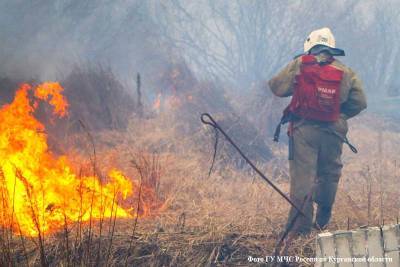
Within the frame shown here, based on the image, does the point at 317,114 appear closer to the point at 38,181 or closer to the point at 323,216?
the point at 323,216

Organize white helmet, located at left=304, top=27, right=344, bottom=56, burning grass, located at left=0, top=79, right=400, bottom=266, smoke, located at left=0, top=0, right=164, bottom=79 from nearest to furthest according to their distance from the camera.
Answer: burning grass, located at left=0, top=79, right=400, bottom=266 → white helmet, located at left=304, top=27, right=344, bottom=56 → smoke, located at left=0, top=0, right=164, bottom=79

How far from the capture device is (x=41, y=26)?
1060 cm

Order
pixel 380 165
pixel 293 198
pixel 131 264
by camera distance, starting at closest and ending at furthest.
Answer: pixel 131 264 → pixel 293 198 → pixel 380 165

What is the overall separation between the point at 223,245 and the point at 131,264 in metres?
0.80

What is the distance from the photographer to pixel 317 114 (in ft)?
12.5

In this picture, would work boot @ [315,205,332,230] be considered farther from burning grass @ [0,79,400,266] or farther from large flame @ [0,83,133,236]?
large flame @ [0,83,133,236]

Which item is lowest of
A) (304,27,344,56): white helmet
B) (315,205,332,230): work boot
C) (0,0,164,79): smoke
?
(315,205,332,230): work boot

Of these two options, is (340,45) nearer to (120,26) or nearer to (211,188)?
(120,26)

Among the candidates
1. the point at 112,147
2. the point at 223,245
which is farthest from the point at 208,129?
the point at 223,245

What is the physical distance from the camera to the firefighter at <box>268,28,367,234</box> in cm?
380

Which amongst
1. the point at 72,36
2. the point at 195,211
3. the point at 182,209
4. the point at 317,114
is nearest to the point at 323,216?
the point at 317,114

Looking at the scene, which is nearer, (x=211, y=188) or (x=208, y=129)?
(x=211, y=188)

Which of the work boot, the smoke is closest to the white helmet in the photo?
the work boot

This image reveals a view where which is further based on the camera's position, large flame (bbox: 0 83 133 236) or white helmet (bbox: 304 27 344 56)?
large flame (bbox: 0 83 133 236)
